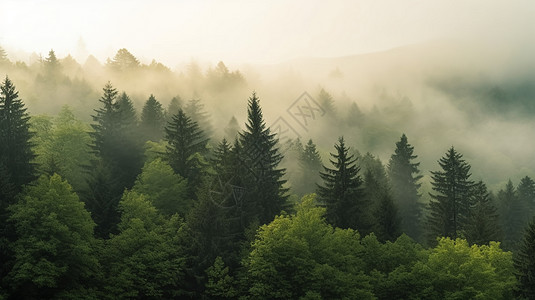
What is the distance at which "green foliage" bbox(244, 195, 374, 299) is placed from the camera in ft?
154

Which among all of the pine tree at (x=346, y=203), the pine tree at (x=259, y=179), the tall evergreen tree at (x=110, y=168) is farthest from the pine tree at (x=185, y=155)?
the pine tree at (x=346, y=203)

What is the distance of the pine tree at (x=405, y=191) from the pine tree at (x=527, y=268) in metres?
31.6

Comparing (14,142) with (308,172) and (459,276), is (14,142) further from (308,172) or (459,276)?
(308,172)

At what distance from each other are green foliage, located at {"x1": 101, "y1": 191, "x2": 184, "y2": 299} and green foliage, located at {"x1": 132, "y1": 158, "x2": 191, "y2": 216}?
9396mm

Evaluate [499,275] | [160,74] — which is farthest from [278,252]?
[160,74]

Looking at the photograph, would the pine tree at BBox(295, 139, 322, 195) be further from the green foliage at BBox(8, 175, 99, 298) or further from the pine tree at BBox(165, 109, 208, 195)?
the green foliage at BBox(8, 175, 99, 298)

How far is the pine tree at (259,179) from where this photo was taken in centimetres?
→ 5847

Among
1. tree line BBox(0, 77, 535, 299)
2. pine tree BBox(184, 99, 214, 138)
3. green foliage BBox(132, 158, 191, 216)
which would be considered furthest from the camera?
pine tree BBox(184, 99, 214, 138)

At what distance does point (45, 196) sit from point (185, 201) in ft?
65.3

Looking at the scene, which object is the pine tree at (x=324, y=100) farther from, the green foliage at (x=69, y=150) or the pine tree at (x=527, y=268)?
the pine tree at (x=527, y=268)

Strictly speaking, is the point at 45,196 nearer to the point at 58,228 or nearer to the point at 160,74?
the point at 58,228

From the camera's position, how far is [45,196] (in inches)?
1772

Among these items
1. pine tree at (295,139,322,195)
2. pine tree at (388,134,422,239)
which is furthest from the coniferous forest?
pine tree at (295,139,322,195)

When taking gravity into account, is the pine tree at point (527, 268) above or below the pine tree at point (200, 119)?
→ below
